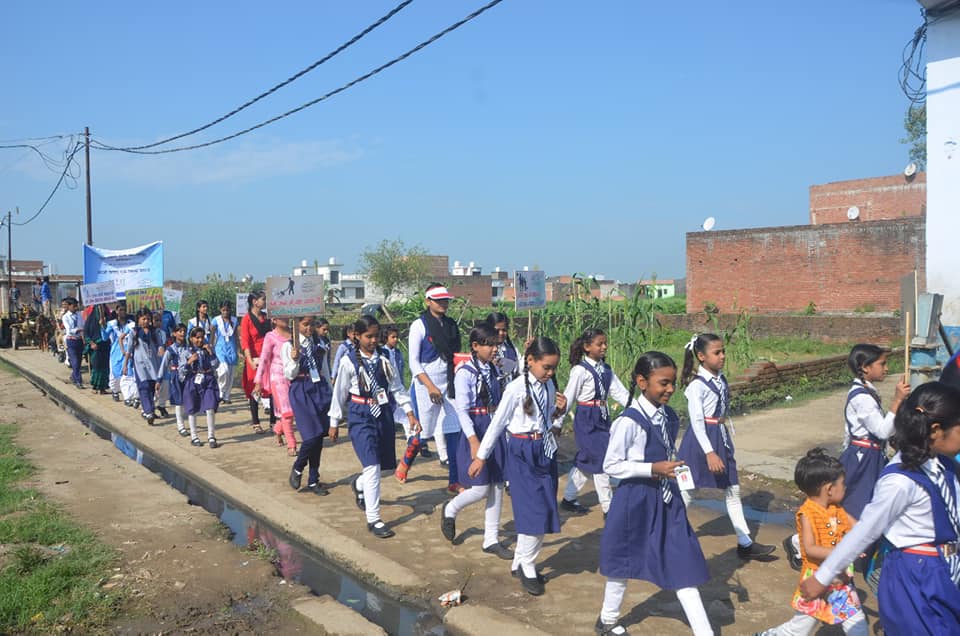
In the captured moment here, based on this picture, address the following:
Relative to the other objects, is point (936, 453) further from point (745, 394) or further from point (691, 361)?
point (745, 394)

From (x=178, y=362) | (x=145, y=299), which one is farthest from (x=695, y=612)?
(x=145, y=299)

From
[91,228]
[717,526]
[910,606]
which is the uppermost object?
[91,228]

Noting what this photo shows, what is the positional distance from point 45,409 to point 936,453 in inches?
563

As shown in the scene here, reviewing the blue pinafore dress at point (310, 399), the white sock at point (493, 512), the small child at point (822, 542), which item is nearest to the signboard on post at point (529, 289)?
the blue pinafore dress at point (310, 399)

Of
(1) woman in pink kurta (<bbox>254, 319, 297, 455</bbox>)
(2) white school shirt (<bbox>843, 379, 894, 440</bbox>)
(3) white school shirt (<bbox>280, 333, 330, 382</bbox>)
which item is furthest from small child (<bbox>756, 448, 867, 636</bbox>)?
(1) woman in pink kurta (<bbox>254, 319, 297, 455</bbox>)

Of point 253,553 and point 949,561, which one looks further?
point 253,553

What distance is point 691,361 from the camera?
5.97 metres

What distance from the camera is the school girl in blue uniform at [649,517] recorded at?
419 centimetres

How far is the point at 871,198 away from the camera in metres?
44.2

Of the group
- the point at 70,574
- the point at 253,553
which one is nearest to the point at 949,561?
the point at 253,553

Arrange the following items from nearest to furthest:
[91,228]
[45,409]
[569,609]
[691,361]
→ [569,609], [691,361], [45,409], [91,228]

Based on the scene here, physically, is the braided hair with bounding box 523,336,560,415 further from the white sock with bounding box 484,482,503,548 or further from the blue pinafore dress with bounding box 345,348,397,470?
the blue pinafore dress with bounding box 345,348,397,470

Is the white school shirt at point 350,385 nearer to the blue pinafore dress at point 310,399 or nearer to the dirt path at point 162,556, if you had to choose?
the blue pinafore dress at point 310,399

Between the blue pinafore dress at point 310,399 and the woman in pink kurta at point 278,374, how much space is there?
3.70 ft
